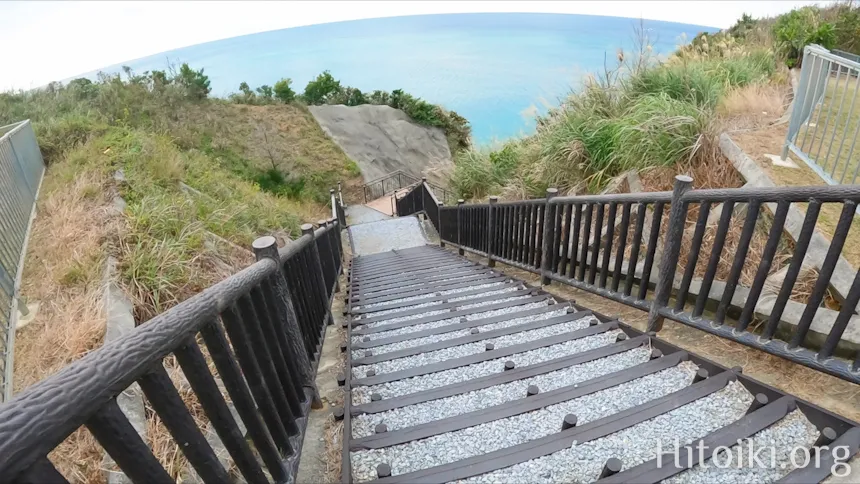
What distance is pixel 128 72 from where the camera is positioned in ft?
62.0

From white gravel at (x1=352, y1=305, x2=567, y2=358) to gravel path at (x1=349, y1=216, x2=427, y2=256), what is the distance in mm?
6868

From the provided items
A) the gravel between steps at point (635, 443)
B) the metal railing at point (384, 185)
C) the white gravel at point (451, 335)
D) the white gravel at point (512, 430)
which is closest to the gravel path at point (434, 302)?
the white gravel at point (451, 335)

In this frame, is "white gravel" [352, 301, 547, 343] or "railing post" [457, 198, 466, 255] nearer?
"white gravel" [352, 301, 547, 343]

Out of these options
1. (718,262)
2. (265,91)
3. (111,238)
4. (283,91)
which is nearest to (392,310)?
(718,262)

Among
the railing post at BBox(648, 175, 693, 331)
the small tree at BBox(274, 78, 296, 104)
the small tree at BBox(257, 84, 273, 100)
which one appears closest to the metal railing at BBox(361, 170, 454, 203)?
the small tree at BBox(274, 78, 296, 104)

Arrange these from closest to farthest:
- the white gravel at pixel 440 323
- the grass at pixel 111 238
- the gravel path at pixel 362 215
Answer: the grass at pixel 111 238, the white gravel at pixel 440 323, the gravel path at pixel 362 215

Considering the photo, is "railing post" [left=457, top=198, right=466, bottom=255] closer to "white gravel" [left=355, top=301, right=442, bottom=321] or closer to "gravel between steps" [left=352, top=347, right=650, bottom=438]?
"white gravel" [left=355, top=301, right=442, bottom=321]

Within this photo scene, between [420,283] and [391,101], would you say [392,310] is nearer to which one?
[420,283]

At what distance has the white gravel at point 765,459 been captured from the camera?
144cm

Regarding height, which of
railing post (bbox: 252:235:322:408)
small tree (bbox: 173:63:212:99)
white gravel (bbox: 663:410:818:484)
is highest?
small tree (bbox: 173:63:212:99)

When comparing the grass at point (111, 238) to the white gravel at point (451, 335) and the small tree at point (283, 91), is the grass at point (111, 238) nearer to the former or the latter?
the white gravel at point (451, 335)

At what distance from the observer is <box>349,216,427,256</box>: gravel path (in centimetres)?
1003

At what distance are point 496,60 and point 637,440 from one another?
336ft

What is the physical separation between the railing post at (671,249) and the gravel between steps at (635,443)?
0.77 m
